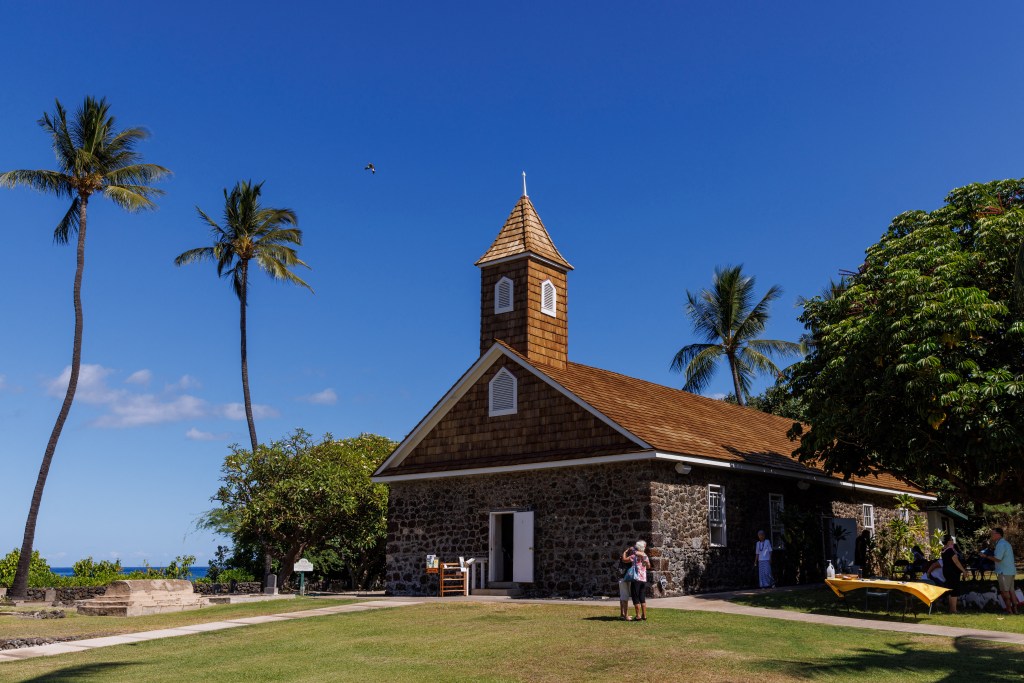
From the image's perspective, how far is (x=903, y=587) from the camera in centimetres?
1570

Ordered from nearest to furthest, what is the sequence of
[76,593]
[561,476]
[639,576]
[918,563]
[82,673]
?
[82,673] → [639,576] → [918,563] → [561,476] → [76,593]

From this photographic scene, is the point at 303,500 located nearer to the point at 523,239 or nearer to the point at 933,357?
the point at 523,239

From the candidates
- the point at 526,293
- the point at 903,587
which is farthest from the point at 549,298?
the point at 903,587

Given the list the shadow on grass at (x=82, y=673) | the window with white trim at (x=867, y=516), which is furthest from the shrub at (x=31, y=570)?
the window with white trim at (x=867, y=516)

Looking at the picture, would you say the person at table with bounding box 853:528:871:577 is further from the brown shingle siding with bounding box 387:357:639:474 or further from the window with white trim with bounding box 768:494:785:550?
the brown shingle siding with bounding box 387:357:639:474

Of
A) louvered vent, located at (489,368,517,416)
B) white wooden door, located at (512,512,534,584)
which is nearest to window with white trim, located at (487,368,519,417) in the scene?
louvered vent, located at (489,368,517,416)

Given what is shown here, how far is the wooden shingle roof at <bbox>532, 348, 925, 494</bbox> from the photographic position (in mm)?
20562

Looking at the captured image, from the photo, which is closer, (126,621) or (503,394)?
(126,621)

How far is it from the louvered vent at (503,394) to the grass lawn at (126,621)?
5849mm

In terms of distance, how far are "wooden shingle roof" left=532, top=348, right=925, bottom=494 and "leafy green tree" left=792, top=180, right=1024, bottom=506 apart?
245cm

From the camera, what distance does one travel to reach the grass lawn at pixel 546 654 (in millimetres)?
10641

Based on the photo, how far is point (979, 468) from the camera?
17500mm

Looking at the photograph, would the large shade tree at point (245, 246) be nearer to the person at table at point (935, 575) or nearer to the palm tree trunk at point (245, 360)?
the palm tree trunk at point (245, 360)

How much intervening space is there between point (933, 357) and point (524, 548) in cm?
993
